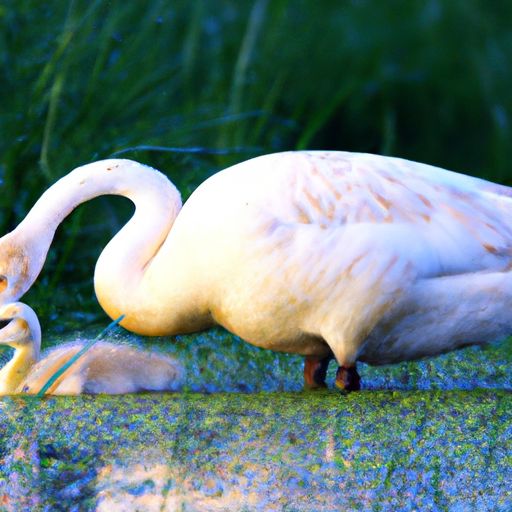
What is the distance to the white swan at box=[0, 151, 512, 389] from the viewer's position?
9.78ft

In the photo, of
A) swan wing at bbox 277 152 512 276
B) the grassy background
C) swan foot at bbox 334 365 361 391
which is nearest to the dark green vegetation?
the grassy background

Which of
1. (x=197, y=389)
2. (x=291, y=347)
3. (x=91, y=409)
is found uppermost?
(x=91, y=409)

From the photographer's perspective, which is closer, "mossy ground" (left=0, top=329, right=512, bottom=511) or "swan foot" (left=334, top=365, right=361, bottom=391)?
"mossy ground" (left=0, top=329, right=512, bottom=511)

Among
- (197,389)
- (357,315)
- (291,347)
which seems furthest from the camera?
(197,389)

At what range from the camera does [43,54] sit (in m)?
4.67

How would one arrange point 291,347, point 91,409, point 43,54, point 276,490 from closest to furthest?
point 276,490
point 91,409
point 291,347
point 43,54

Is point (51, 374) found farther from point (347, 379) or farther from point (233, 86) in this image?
point (233, 86)

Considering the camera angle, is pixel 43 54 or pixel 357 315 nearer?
pixel 357 315

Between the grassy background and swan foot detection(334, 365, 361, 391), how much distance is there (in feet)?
4.87

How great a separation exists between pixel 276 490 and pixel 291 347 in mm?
922

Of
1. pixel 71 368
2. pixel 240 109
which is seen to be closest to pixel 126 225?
pixel 71 368

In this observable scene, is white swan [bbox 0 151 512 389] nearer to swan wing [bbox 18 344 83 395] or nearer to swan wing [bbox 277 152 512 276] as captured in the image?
swan wing [bbox 277 152 512 276]

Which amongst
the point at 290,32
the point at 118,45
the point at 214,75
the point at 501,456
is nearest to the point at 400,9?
the point at 290,32

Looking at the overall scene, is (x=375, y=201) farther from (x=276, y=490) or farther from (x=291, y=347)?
(x=276, y=490)
